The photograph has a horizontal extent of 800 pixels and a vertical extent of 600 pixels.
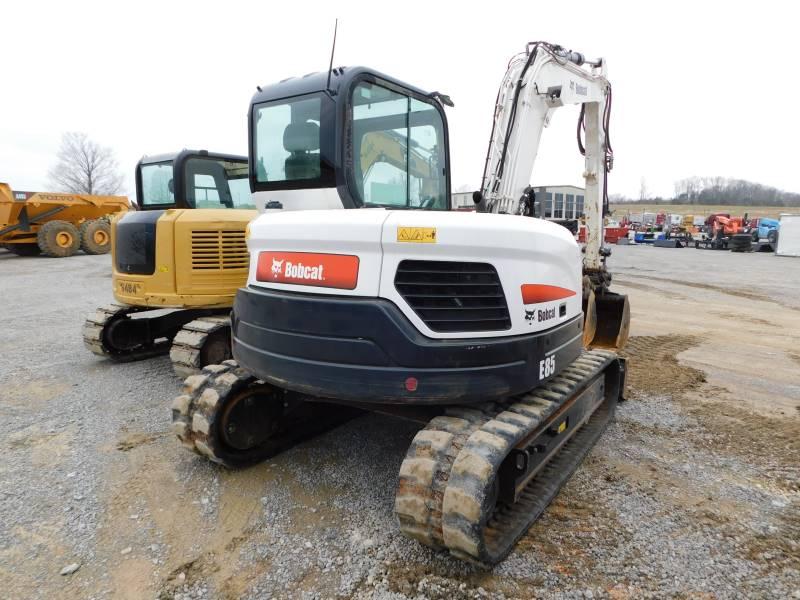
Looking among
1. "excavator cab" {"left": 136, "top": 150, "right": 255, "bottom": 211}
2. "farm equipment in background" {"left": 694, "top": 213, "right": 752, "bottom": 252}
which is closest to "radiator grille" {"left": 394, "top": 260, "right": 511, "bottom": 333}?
"excavator cab" {"left": 136, "top": 150, "right": 255, "bottom": 211}

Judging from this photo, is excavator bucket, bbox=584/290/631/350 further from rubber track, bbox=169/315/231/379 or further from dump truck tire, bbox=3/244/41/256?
dump truck tire, bbox=3/244/41/256

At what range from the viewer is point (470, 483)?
7.57 ft

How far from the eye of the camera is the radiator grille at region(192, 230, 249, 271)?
5043mm

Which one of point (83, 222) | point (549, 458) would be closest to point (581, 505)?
point (549, 458)

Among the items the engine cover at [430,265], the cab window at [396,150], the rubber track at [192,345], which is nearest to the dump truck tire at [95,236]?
the rubber track at [192,345]

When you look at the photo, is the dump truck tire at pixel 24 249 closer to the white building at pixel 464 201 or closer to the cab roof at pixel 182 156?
the cab roof at pixel 182 156

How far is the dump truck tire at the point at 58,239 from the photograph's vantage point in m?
17.8

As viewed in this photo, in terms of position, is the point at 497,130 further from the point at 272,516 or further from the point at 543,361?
the point at 272,516

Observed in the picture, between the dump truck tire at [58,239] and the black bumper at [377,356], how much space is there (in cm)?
1869

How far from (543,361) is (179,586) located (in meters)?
2.08

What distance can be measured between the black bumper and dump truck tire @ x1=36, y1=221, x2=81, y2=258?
1869 cm

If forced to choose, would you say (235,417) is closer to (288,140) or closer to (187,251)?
(288,140)

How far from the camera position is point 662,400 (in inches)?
189

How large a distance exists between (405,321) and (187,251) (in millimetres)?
3266
